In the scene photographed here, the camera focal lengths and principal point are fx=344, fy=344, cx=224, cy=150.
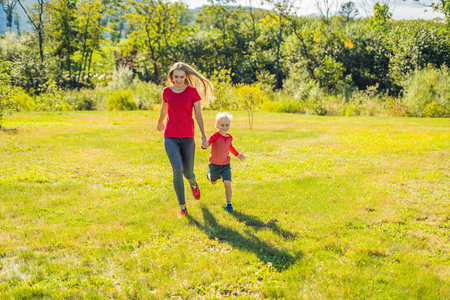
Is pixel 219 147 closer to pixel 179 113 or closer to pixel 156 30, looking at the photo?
pixel 179 113

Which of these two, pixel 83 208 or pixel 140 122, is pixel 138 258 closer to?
pixel 83 208

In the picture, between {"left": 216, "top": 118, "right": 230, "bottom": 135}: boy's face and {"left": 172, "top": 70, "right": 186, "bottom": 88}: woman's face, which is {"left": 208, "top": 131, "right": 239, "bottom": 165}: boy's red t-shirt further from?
{"left": 172, "top": 70, "right": 186, "bottom": 88}: woman's face

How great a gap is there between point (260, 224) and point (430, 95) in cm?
1953

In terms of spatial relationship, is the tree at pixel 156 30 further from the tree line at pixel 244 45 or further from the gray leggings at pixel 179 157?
the gray leggings at pixel 179 157

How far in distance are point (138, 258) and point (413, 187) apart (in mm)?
5725

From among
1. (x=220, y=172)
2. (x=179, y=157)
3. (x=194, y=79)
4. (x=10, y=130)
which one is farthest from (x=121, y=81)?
(x=179, y=157)

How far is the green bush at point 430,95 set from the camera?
1981 centimetres

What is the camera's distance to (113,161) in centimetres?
943

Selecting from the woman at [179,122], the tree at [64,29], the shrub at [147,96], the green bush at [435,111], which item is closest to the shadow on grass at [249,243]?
the woman at [179,122]

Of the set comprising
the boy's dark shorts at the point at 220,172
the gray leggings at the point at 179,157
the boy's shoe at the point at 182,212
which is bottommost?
the boy's shoe at the point at 182,212

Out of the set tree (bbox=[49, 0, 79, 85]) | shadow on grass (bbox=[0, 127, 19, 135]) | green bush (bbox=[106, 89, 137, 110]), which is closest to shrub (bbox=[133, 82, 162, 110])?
green bush (bbox=[106, 89, 137, 110])

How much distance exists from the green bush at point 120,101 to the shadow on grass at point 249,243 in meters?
20.2

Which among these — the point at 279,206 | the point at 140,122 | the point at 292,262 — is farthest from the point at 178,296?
the point at 140,122

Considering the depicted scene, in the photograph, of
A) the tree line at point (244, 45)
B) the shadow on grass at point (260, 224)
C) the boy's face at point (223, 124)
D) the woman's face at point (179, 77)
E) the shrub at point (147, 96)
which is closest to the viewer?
the shadow on grass at point (260, 224)
